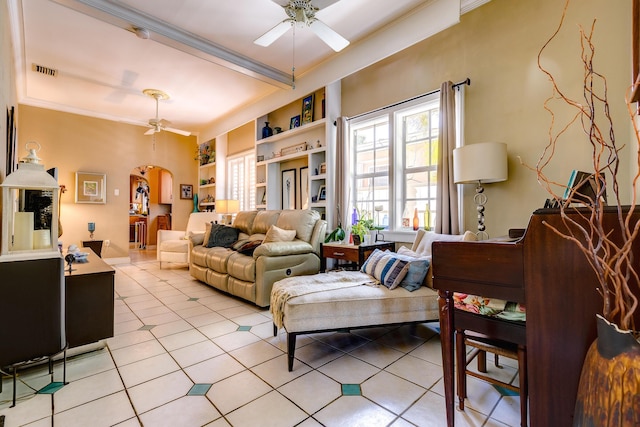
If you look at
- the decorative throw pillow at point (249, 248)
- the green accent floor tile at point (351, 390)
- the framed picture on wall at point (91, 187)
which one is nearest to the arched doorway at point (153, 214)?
the framed picture on wall at point (91, 187)

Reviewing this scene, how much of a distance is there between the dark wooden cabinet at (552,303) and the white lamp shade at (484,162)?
1523 millimetres

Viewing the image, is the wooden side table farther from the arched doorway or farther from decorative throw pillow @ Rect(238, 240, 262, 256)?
the arched doorway

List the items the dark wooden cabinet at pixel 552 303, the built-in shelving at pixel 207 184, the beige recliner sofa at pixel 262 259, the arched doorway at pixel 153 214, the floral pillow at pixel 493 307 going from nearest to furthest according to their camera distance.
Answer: the dark wooden cabinet at pixel 552 303, the floral pillow at pixel 493 307, the beige recliner sofa at pixel 262 259, the built-in shelving at pixel 207 184, the arched doorway at pixel 153 214

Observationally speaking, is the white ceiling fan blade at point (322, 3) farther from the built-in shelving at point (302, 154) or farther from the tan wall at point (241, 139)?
the tan wall at point (241, 139)

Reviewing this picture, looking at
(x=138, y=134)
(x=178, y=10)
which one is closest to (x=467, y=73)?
(x=178, y=10)

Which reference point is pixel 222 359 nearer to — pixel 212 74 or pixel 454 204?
pixel 454 204

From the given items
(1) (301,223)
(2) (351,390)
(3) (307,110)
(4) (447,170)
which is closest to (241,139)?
(3) (307,110)

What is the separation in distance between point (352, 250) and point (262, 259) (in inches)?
39.1

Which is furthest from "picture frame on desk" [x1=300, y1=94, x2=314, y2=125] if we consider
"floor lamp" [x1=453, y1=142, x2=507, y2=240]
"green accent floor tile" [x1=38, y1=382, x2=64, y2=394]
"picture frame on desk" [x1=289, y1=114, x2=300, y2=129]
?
"green accent floor tile" [x1=38, y1=382, x2=64, y2=394]

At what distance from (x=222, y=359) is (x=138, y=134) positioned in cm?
624

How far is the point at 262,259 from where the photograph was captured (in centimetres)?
314

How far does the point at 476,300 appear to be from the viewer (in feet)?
4.96

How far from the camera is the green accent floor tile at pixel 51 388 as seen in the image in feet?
5.66

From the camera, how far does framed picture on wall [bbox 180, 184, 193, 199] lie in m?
7.25
